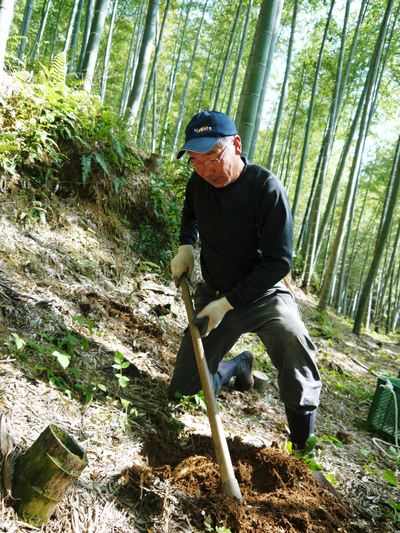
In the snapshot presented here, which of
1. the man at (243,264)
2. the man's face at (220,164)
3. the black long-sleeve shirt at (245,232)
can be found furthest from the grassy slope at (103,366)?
the man's face at (220,164)

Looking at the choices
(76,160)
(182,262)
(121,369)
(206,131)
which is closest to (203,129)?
(206,131)

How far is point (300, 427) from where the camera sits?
2.47 metres

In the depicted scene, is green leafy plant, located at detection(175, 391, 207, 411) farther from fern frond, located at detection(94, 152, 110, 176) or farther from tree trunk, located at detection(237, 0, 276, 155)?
fern frond, located at detection(94, 152, 110, 176)

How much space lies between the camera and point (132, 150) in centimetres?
479

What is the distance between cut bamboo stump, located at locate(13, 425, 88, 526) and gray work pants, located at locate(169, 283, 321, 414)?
1.14m

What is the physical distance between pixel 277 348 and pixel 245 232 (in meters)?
0.77

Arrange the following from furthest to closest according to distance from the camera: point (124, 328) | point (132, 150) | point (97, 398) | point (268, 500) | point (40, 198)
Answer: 1. point (132, 150)
2. point (40, 198)
3. point (124, 328)
4. point (97, 398)
5. point (268, 500)

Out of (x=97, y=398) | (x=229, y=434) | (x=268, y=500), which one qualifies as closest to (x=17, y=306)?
(x=97, y=398)

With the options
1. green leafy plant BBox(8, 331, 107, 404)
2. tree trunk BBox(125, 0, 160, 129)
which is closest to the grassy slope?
green leafy plant BBox(8, 331, 107, 404)

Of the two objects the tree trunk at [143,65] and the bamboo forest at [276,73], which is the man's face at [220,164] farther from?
the tree trunk at [143,65]

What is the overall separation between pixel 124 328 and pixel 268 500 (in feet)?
Answer: 5.56

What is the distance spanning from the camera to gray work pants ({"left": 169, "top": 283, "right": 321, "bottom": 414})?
241 cm

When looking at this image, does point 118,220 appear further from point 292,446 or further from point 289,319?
point 292,446

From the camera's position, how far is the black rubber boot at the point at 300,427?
A: 244 cm
